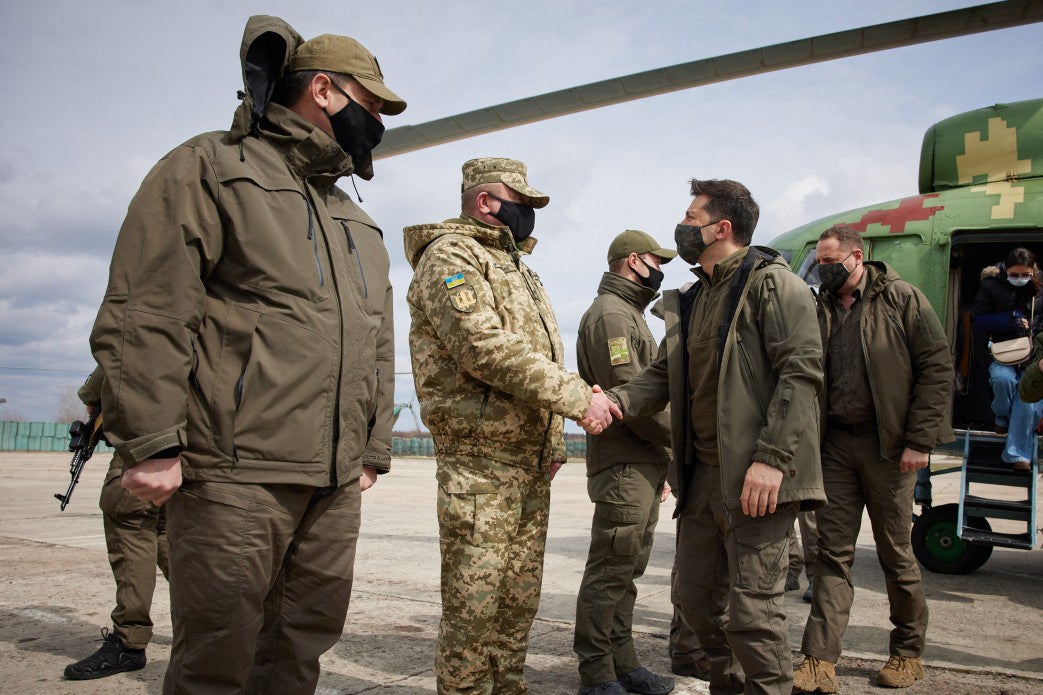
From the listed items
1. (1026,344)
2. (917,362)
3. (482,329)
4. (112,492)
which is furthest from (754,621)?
(112,492)

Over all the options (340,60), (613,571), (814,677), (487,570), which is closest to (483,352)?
(487,570)

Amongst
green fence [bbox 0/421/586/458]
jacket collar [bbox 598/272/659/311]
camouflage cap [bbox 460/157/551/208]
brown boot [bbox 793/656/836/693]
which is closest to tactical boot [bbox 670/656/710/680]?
brown boot [bbox 793/656/836/693]

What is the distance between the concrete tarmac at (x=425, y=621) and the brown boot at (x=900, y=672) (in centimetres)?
5

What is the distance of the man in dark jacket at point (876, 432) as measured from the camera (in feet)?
12.1

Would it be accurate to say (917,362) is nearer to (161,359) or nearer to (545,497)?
(545,497)

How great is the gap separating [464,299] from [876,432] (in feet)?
7.96

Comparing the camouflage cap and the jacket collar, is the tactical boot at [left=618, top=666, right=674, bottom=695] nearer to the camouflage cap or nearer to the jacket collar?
the jacket collar

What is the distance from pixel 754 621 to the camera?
2680mm

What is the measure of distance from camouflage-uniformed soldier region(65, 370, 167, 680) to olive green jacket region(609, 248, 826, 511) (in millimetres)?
2600

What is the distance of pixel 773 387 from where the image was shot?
9.59 ft

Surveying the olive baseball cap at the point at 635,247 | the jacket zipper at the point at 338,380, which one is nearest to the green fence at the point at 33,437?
the olive baseball cap at the point at 635,247

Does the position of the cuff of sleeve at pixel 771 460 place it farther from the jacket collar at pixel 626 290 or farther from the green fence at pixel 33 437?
the green fence at pixel 33 437

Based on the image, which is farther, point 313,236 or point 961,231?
point 961,231

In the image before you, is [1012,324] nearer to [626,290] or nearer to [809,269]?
[809,269]
